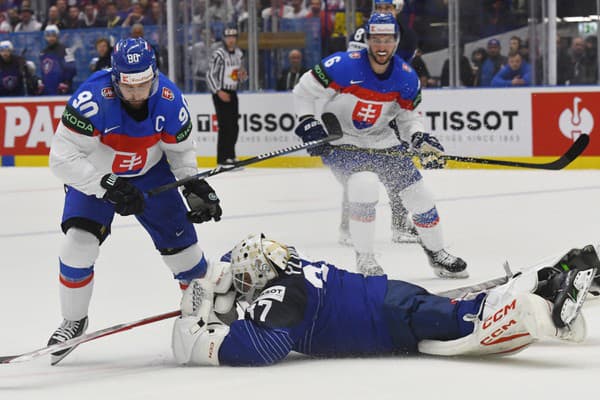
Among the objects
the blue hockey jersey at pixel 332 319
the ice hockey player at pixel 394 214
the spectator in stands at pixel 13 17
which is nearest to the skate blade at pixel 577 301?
the blue hockey jersey at pixel 332 319

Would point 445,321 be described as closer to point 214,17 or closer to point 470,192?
point 470,192

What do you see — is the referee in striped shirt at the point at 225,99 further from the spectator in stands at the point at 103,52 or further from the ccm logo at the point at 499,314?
the ccm logo at the point at 499,314

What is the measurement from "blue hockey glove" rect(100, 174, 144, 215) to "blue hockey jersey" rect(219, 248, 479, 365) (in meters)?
0.54

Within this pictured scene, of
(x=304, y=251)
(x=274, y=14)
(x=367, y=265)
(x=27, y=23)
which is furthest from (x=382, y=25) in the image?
(x=27, y=23)

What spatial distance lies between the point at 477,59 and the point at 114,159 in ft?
23.5

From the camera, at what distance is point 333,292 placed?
366 centimetres

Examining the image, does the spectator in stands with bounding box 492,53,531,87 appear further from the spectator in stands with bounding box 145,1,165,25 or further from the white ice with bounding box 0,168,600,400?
the spectator in stands with bounding box 145,1,165,25

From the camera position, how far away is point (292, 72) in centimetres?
1157

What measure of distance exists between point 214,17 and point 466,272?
6680 millimetres

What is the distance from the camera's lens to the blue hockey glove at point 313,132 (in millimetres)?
5773

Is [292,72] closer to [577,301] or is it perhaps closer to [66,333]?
[66,333]

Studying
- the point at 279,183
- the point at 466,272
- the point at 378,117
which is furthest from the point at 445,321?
the point at 279,183

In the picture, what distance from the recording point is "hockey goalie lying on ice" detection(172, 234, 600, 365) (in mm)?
3518

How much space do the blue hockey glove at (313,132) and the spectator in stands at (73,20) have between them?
7.08 m
